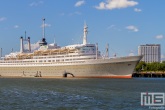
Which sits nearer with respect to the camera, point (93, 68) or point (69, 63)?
point (93, 68)

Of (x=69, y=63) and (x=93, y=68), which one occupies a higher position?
(x=69, y=63)

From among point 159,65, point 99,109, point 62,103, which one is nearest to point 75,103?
point 62,103

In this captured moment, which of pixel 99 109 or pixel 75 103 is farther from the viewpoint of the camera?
pixel 75 103

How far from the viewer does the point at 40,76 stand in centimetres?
10831

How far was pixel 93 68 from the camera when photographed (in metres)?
93.6

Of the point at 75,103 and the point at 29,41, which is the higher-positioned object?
the point at 29,41

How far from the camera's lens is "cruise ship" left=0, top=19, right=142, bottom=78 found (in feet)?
300

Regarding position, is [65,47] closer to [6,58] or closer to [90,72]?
[90,72]

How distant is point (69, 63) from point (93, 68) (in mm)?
8879

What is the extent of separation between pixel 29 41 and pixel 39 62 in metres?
33.2

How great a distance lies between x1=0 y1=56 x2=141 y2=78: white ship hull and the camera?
298 ft

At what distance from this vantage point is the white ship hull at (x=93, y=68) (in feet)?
298

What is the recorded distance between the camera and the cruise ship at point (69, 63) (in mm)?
91375

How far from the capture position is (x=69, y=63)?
9981 centimetres
